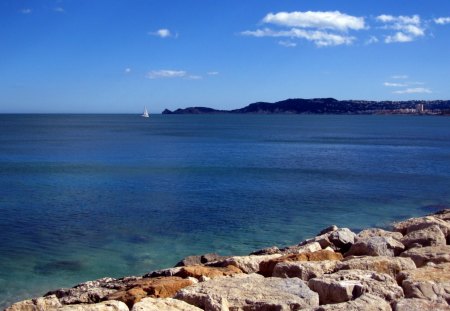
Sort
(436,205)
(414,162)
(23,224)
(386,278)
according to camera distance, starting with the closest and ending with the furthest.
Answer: (386,278)
(23,224)
(436,205)
(414,162)

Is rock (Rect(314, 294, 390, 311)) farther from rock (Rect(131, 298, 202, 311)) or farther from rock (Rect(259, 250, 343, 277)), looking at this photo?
rock (Rect(259, 250, 343, 277))

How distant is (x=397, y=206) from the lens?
2416cm

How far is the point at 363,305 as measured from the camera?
654cm

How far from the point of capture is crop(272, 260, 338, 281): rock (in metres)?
8.57

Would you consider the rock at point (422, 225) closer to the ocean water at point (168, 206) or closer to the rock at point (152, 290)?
the ocean water at point (168, 206)

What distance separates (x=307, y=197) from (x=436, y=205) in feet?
20.3

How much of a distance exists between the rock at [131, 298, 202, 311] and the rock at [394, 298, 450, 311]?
8.62ft

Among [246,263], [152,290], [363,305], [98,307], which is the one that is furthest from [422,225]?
[98,307]

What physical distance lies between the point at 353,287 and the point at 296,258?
7.56ft

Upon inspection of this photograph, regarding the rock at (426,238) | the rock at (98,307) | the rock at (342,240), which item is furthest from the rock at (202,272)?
the rock at (426,238)

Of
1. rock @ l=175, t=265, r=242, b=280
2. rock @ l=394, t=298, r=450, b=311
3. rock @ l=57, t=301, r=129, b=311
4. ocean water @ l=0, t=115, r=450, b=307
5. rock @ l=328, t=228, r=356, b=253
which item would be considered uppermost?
rock @ l=57, t=301, r=129, b=311

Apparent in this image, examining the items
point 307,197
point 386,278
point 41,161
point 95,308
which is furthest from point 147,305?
point 41,161

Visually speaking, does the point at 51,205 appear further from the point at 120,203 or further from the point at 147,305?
the point at 147,305

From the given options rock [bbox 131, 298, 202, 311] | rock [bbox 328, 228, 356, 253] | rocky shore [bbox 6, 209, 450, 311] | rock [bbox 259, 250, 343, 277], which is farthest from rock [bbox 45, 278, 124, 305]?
rock [bbox 328, 228, 356, 253]
